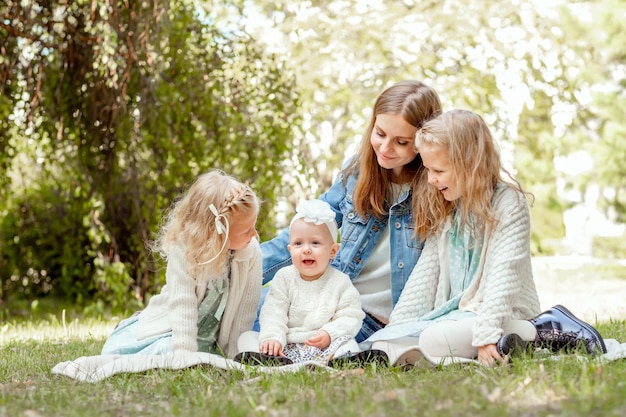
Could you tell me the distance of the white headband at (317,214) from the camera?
3.23 metres

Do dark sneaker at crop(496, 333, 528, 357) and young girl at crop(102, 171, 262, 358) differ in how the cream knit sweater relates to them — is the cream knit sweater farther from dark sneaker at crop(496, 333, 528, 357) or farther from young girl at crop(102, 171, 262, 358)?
dark sneaker at crop(496, 333, 528, 357)

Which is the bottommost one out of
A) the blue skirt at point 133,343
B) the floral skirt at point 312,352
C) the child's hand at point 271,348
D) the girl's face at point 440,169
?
the floral skirt at point 312,352

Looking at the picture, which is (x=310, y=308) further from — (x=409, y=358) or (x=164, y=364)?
(x=164, y=364)

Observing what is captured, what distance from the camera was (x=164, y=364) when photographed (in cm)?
286

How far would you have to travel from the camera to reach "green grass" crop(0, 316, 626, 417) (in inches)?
81.4

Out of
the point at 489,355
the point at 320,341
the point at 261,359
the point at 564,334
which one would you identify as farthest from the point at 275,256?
the point at 564,334

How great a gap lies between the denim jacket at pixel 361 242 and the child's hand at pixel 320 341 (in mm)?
419

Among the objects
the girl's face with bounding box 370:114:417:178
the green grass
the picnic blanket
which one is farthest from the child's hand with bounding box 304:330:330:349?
the girl's face with bounding box 370:114:417:178

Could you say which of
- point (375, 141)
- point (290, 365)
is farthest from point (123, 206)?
point (290, 365)

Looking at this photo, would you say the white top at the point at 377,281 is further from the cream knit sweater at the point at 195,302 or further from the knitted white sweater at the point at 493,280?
the cream knit sweater at the point at 195,302

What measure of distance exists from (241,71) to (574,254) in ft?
36.8

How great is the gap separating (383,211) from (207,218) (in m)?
0.77

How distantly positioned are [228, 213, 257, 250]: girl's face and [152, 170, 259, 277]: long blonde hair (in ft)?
0.04

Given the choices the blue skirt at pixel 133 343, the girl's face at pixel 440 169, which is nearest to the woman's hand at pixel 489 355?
the girl's face at pixel 440 169
